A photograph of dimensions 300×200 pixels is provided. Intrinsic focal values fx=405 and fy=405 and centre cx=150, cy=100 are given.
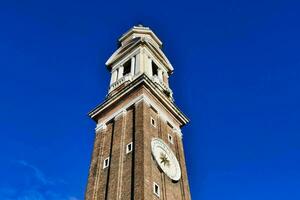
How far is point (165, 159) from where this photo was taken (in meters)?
26.3

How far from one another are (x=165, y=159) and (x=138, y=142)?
2.30 m

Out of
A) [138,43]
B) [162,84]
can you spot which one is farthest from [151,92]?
[138,43]

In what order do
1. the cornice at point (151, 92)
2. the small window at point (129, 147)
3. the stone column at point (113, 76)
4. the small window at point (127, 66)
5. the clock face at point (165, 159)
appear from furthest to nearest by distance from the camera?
the small window at point (127, 66) → the stone column at point (113, 76) → the cornice at point (151, 92) → the small window at point (129, 147) → the clock face at point (165, 159)

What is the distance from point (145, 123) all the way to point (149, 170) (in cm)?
412

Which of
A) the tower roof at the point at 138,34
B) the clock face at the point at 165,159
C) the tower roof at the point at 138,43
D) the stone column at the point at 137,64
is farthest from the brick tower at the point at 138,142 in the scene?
the tower roof at the point at 138,34

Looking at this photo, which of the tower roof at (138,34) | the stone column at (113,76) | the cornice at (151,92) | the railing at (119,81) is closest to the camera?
the cornice at (151,92)

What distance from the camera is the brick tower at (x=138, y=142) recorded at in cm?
2361

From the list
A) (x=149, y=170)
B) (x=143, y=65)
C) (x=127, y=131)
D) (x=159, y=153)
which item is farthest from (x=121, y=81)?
(x=149, y=170)

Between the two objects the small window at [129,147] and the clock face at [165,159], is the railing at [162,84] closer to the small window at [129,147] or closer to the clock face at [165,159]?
the clock face at [165,159]

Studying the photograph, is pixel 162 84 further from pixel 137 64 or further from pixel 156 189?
pixel 156 189

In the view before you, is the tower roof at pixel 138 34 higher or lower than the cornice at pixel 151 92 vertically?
higher

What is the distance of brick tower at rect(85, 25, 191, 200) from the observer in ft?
77.5

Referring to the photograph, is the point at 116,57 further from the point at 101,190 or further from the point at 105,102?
the point at 101,190

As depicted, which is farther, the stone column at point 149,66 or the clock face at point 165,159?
the stone column at point 149,66
